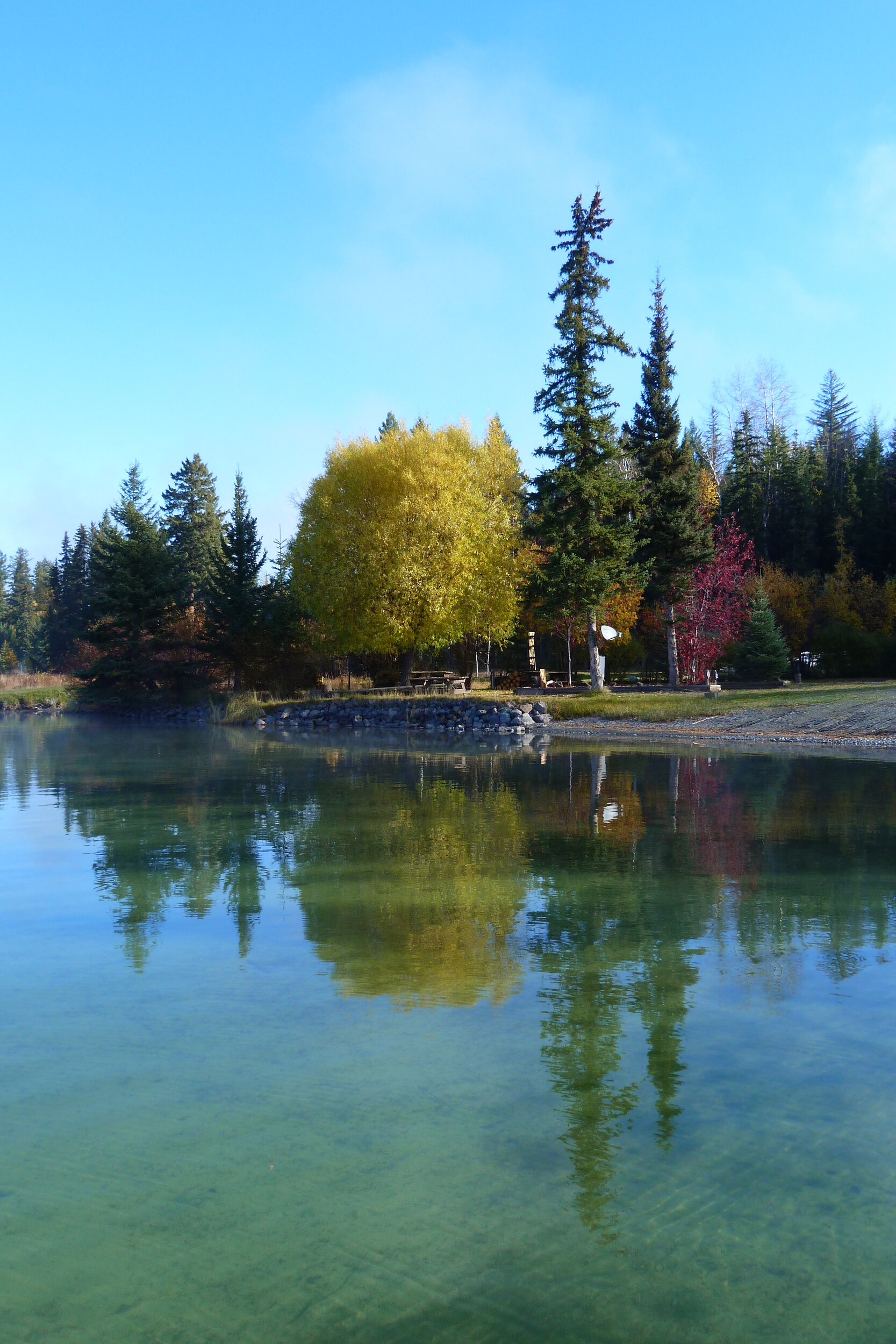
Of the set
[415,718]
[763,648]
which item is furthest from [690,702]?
[763,648]

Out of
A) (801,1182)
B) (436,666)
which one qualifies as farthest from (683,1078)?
(436,666)

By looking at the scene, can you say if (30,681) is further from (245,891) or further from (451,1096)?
(451,1096)

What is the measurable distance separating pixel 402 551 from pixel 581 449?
7187 mm

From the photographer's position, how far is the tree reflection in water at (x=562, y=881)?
5.48m

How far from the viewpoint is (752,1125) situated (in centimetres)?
420

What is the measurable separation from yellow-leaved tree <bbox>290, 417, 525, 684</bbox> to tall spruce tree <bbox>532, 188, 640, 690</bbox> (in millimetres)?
3679

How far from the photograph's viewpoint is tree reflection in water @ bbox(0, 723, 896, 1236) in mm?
5477

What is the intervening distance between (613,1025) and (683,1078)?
73cm

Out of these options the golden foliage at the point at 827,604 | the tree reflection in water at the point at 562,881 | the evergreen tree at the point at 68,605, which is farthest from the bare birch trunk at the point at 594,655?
the evergreen tree at the point at 68,605

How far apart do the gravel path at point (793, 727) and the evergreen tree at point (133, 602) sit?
23677 mm

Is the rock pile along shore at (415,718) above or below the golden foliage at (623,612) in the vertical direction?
below

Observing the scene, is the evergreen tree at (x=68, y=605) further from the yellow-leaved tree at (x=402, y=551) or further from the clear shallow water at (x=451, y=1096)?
the clear shallow water at (x=451, y=1096)

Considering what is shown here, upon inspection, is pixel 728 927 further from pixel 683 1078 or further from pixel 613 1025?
pixel 683 1078

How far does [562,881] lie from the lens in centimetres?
890
